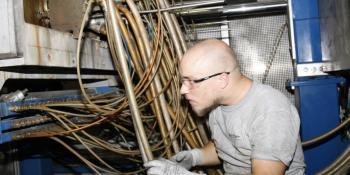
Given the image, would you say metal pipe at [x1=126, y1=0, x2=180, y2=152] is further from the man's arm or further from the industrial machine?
the man's arm

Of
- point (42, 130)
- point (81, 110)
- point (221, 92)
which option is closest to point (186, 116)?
point (221, 92)

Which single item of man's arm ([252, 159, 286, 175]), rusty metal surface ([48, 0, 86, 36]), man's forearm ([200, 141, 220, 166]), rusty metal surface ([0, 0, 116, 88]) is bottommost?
man's forearm ([200, 141, 220, 166])

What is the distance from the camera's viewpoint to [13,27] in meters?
1.29

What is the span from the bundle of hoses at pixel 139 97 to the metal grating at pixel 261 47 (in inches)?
36.0

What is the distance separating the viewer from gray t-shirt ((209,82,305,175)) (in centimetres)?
130

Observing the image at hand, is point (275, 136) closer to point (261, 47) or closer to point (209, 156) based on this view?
point (209, 156)

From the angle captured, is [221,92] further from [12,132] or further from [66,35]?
[12,132]


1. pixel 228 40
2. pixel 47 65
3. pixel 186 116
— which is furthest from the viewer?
pixel 228 40

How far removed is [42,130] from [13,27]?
0.62 metres

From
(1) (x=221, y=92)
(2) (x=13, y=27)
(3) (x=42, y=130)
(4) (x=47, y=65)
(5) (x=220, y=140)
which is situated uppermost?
(2) (x=13, y=27)

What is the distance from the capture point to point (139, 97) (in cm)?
179

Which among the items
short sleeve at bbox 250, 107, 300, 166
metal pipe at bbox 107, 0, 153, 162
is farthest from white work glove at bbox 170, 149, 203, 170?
short sleeve at bbox 250, 107, 300, 166

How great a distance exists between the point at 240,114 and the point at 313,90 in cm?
65

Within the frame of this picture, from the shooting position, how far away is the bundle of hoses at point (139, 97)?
149cm
